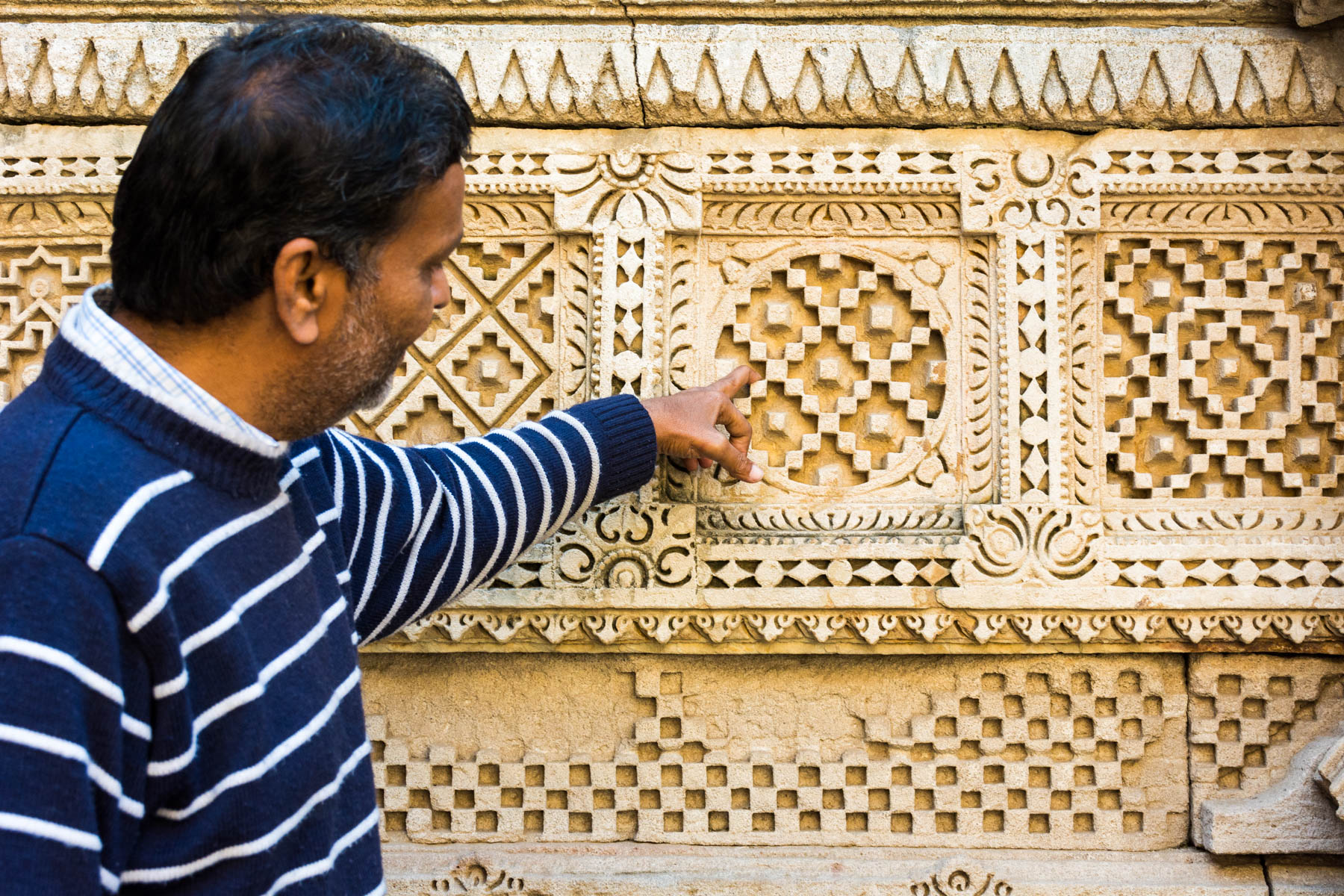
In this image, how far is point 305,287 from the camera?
106 centimetres

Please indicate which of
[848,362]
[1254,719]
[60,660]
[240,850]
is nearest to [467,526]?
[240,850]

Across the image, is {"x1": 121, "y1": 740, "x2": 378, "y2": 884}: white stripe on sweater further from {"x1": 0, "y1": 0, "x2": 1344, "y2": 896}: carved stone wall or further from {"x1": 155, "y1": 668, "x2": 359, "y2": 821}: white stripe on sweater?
{"x1": 0, "y1": 0, "x2": 1344, "y2": 896}: carved stone wall

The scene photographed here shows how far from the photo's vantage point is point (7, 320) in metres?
2.01


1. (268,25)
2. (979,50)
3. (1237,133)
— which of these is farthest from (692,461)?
(1237,133)

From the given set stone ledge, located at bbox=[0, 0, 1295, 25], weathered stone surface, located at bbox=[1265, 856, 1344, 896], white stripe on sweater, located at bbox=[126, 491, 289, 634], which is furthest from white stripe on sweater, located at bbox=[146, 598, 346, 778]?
weathered stone surface, located at bbox=[1265, 856, 1344, 896]

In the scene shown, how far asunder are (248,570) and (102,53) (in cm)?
139

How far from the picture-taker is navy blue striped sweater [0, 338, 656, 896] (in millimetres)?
868

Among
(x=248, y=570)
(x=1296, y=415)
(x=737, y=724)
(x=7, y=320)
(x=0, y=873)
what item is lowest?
(x=737, y=724)

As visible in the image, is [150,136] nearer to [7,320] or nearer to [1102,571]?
[7,320]

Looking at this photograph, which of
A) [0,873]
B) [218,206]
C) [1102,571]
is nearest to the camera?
[0,873]

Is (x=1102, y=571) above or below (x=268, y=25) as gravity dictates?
below

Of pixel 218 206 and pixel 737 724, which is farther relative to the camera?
pixel 737 724

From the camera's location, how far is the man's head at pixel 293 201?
38.9 inches

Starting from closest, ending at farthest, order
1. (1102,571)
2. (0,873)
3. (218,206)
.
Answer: (0,873) < (218,206) < (1102,571)
